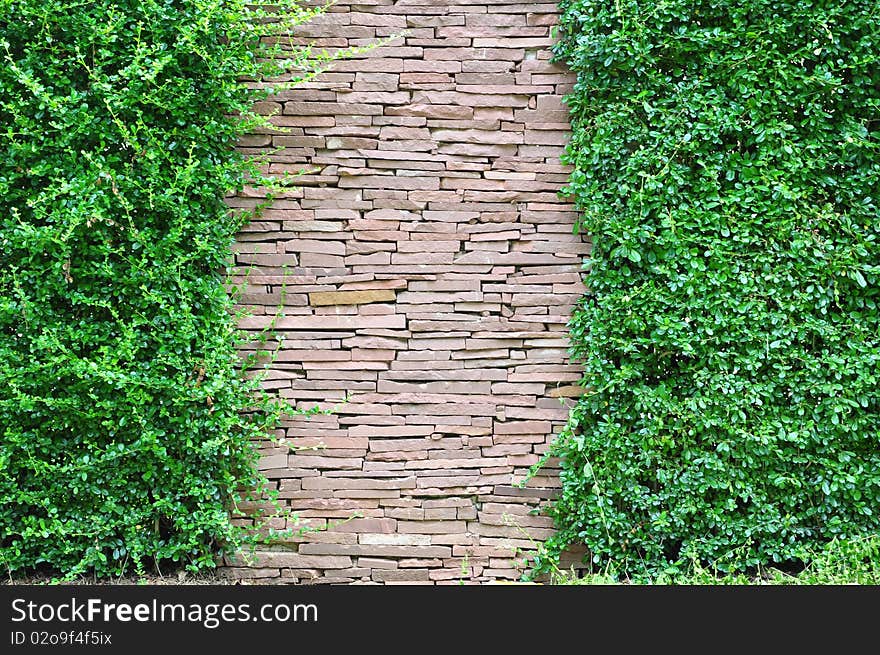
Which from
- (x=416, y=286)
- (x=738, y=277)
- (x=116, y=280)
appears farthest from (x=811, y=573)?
(x=116, y=280)

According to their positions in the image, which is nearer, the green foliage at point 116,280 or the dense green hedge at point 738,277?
the green foliage at point 116,280

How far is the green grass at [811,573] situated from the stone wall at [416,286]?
56 centimetres

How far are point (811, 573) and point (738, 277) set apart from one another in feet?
4.60

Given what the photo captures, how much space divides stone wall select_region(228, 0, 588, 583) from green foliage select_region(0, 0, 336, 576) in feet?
0.98

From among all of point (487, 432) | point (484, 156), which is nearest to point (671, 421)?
point (487, 432)

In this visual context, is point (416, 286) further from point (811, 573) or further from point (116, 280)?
point (811, 573)

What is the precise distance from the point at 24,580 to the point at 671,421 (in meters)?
3.14

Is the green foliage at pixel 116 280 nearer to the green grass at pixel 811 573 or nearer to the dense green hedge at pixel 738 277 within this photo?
the dense green hedge at pixel 738 277

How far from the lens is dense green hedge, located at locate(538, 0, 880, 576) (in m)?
3.51

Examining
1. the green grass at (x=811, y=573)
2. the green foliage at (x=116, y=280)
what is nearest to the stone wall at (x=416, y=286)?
the green foliage at (x=116, y=280)

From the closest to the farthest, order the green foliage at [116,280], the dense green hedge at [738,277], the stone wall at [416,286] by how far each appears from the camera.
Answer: the green foliage at [116,280] → the dense green hedge at [738,277] → the stone wall at [416,286]

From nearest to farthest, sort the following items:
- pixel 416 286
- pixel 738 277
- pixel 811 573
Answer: pixel 811 573 < pixel 738 277 < pixel 416 286

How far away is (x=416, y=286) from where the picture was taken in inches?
148

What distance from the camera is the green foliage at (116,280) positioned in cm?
332
